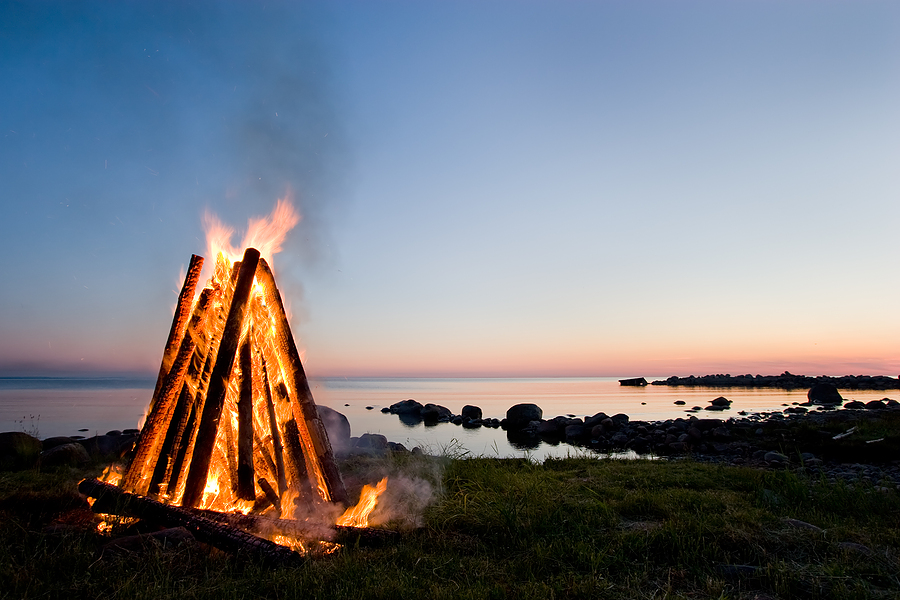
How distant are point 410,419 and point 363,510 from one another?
3113cm

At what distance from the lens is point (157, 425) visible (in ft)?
20.2

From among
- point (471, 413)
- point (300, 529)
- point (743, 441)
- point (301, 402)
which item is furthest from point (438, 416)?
point (300, 529)

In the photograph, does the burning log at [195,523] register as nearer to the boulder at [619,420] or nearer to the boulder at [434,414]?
the boulder at [619,420]

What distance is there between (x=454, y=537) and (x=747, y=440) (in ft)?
61.5

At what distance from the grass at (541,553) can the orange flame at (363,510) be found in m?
0.28

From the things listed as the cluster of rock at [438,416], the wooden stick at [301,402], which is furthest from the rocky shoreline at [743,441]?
the wooden stick at [301,402]

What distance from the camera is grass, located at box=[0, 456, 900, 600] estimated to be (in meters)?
4.00

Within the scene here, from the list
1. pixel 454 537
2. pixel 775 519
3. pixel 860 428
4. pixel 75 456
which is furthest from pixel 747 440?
pixel 75 456

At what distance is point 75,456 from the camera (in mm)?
10047

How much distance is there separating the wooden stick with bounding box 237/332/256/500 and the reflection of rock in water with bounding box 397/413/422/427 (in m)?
26.9

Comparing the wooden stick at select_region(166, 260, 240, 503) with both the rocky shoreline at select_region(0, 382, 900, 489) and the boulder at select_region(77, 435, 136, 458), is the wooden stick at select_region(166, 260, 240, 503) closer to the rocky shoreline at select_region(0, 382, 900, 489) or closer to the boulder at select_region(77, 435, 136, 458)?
the rocky shoreline at select_region(0, 382, 900, 489)

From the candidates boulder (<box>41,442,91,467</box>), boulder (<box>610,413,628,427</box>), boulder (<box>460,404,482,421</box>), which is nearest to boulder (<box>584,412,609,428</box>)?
boulder (<box>610,413,628,427</box>)

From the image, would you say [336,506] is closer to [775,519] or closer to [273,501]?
[273,501]

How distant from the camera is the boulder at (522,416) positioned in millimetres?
29756
